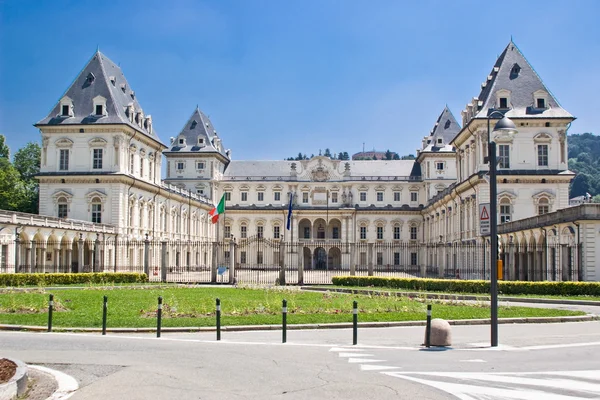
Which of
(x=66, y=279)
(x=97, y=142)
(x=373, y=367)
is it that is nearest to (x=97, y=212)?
(x=97, y=142)

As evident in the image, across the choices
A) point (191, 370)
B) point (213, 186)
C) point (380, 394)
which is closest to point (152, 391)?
point (191, 370)

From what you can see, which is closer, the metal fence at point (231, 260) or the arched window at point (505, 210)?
the metal fence at point (231, 260)

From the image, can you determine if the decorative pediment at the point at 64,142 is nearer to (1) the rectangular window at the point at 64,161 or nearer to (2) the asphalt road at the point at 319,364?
(1) the rectangular window at the point at 64,161

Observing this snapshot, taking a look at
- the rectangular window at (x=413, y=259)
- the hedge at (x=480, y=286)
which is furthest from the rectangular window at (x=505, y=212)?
the rectangular window at (x=413, y=259)

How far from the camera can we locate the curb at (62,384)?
1005cm

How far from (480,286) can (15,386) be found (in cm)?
2856

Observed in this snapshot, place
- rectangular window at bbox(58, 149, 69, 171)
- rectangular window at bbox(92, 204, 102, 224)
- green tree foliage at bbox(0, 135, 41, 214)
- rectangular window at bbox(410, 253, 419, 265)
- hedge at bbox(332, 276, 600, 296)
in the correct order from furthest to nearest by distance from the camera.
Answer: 1. rectangular window at bbox(410, 253, 419, 265)
2. green tree foliage at bbox(0, 135, 41, 214)
3. rectangular window at bbox(58, 149, 69, 171)
4. rectangular window at bbox(92, 204, 102, 224)
5. hedge at bbox(332, 276, 600, 296)

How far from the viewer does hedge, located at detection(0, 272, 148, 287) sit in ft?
124

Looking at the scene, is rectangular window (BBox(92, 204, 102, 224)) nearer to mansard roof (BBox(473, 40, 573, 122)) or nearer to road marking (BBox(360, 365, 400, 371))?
mansard roof (BBox(473, 40, 573, 122))

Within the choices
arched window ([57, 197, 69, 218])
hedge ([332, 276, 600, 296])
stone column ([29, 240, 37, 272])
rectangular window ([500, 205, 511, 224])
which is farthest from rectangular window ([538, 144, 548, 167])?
arched window ([57, 197, 69, 218])

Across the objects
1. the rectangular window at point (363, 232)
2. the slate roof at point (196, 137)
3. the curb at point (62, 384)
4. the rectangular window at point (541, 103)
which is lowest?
the curb at point (62, 384)

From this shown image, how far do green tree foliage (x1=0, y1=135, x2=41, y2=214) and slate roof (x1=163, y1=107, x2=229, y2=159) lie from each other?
710 inches

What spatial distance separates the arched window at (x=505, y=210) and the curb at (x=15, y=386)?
48670 mm

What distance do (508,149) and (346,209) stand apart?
4362 cm
